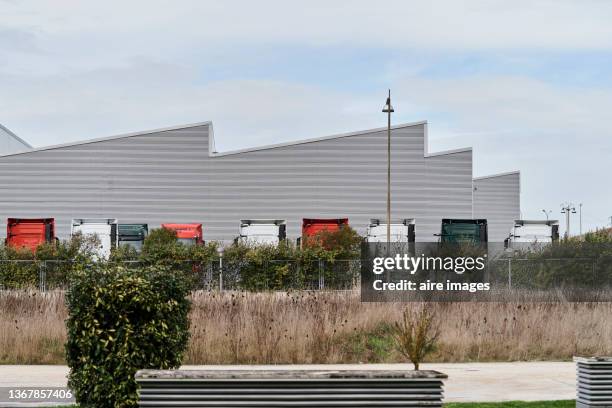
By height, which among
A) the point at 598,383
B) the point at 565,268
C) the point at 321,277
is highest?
the point at 565,268

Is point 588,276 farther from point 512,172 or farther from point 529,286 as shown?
point 512,172

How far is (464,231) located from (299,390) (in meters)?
38.1

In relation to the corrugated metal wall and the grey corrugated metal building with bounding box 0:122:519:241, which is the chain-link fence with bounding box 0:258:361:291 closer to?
the grey corrugated metal building with bounding box 0:122:519:241

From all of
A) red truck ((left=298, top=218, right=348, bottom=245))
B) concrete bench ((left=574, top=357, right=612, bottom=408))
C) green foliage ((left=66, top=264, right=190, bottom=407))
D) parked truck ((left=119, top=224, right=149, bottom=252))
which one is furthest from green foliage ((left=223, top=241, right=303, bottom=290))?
green foliage ((left=66, top=264, right=190, bottom=407))

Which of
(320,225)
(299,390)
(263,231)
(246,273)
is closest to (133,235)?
(263,231)

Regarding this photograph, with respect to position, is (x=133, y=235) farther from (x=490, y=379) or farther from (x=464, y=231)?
(x=490, y=379)

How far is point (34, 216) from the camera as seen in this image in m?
67.8

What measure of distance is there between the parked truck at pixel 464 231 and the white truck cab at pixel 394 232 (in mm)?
2741

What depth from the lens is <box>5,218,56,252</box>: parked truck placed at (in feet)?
147

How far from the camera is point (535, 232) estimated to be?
47.4 meters

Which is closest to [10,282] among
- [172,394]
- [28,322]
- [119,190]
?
[28,322]

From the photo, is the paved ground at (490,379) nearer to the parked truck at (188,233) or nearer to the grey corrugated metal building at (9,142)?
the parked truck at (188,233)

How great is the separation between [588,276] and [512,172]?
5187cm

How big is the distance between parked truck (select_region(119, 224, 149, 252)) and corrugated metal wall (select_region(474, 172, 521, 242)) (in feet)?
133
